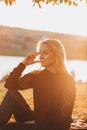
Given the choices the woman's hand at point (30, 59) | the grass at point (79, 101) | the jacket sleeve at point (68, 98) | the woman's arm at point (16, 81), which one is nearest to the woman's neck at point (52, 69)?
the jacket sleeve at point (68, 98)

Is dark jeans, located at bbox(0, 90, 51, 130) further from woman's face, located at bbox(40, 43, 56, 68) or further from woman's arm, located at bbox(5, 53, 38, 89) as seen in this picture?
woman's face, located at bbox(40, 43, 56, 68)

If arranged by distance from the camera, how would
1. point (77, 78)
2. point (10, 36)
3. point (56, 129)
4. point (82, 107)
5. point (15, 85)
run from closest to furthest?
point (56, 129), point (15, 85), point (82, 107), point (77, 78), point (10, 36)

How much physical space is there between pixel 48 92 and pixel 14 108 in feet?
1.94

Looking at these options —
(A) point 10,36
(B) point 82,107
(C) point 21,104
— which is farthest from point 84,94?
(A) point 10,36

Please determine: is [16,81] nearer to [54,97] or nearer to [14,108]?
[14,108]

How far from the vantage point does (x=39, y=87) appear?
5.20 metres

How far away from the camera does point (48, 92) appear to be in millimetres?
5148

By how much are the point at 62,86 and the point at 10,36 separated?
2761cm

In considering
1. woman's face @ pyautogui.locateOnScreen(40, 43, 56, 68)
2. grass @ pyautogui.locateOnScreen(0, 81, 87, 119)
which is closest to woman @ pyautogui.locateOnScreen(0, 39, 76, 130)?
woman's face @ pyautogui.locateOnScreen(40, 43, 56, 68)

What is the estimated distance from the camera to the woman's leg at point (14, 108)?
5.41m

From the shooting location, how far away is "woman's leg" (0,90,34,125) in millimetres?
5410

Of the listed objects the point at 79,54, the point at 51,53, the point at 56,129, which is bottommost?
the point at 79,54

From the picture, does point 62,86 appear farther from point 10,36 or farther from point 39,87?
point 10,36

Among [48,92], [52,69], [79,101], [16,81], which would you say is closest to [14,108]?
[16,81]
